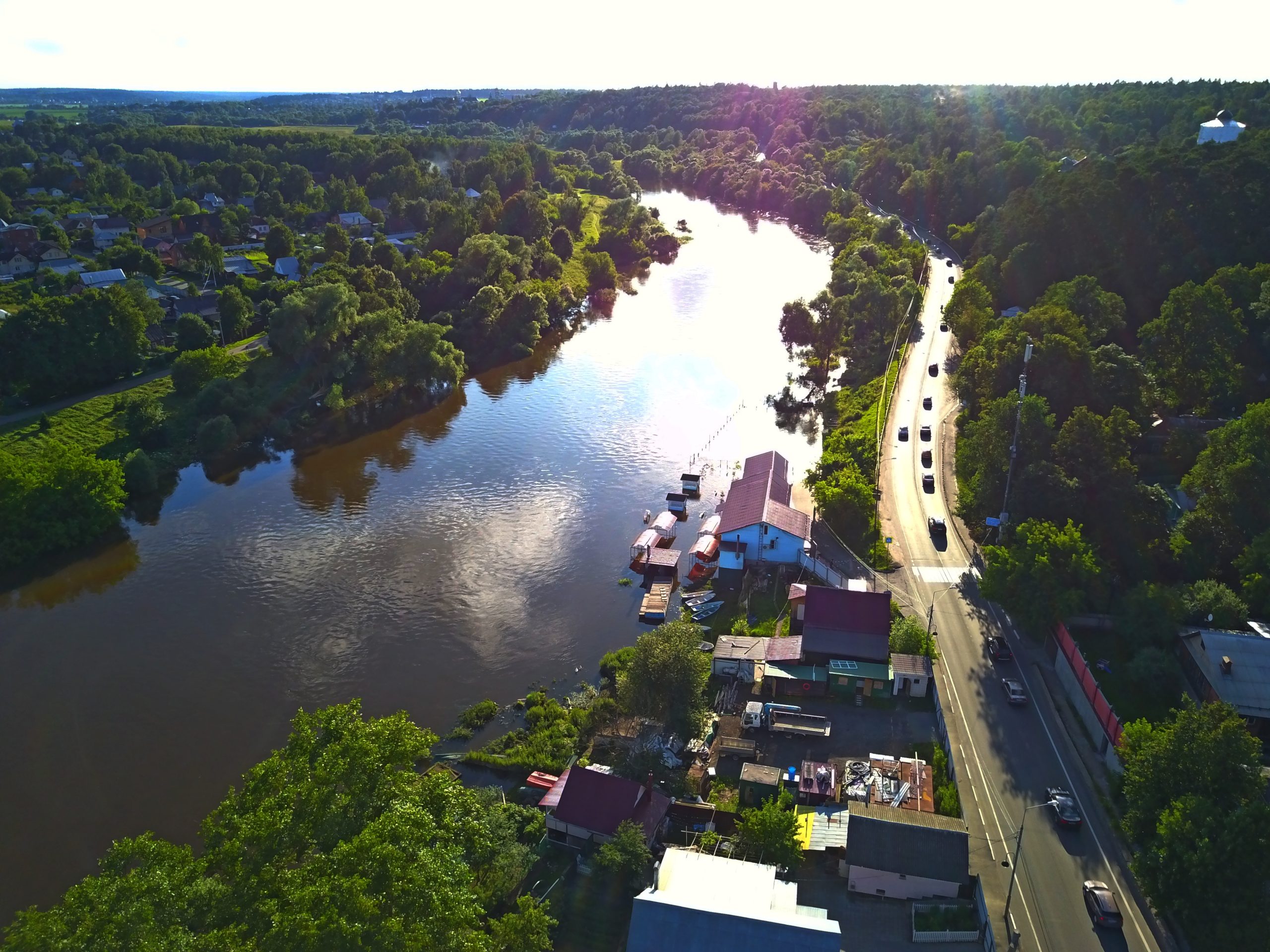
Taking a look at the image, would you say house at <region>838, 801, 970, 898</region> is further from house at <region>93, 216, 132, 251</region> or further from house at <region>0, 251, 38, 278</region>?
house at <region>93, 216, 132, 251</region>

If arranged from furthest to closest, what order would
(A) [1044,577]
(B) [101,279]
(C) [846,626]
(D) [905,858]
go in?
1. (B) [101,279]
2. (C) [846,626]
3. (A) [1044,577]
4. (D) [905,858]

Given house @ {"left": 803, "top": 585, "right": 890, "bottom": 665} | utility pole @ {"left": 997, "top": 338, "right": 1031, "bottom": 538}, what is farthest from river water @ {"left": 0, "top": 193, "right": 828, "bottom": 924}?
utility pole @ {"left": 997, "top": 338, "right": 1031, "bottom": 538}

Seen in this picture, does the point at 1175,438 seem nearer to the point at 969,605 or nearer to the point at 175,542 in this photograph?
the point at 969,605

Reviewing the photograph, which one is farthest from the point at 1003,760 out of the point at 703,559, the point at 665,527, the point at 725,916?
the point at 665,527

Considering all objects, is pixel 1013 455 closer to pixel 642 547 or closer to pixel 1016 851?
pixel 642 547

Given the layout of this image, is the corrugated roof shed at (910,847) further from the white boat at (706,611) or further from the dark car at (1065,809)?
the white boat at (706,611)

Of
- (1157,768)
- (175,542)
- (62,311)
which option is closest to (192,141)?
(62,311)

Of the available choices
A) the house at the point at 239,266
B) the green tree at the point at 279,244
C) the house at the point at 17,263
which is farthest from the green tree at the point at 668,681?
the house at the point at 17,263
